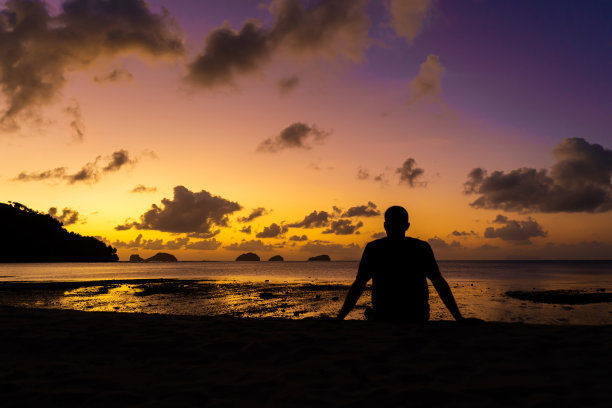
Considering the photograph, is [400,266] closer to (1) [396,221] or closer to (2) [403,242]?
(2) [403,242]

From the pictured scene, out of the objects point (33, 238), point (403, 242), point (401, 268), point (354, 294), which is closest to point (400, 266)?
point (401, 268)

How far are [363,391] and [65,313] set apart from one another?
29.0 ft

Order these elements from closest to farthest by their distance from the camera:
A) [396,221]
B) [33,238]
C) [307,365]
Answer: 1. [307,365]
2. [396,221]
3. [33,238]

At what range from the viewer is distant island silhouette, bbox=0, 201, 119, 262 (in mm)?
157875

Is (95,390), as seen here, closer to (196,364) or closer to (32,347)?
(196,364)

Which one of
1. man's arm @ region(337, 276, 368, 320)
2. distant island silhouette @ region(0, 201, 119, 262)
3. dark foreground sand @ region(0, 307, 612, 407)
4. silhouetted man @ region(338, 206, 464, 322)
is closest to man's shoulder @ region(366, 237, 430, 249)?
silhouetted man @ region(338, 206, 464, 322)

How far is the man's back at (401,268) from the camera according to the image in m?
5.99

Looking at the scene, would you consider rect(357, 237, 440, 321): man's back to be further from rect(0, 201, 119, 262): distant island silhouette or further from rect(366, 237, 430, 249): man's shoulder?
rect(0, 201, 119, 262): distant island silhouette

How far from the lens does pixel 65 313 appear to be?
9.44 metres

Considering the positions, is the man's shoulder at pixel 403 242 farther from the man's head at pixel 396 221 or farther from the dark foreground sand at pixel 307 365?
the dark foreground sand at pixel 307 365

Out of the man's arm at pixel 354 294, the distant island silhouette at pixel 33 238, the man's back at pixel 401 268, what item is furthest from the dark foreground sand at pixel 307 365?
the distant island silhouette at pixel 33 238

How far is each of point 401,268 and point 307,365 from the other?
224 centimetres

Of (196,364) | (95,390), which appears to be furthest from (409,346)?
(95,390)

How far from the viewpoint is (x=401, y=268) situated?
236 inches
